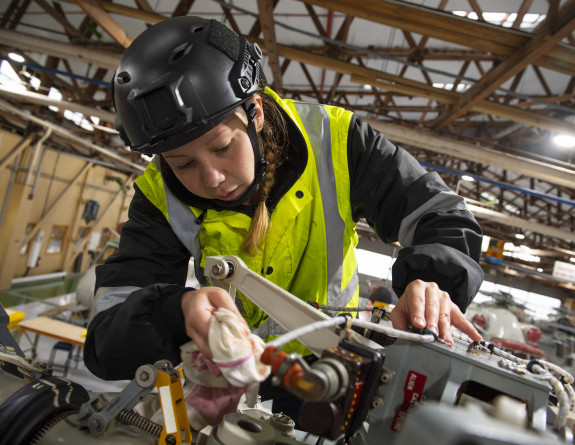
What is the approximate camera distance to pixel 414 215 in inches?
51.9

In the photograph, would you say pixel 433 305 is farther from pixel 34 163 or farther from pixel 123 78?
pixel 34 163

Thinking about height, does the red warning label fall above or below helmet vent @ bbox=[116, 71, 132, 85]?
below

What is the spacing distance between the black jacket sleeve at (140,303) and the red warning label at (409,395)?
561mm

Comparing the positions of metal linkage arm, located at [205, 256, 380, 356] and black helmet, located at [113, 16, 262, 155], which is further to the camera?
black helmet, located at [113, 16, 262, 155]

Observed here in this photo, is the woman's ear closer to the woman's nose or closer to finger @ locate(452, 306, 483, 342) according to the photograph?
the woman's nose

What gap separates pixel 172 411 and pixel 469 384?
29.2 inches

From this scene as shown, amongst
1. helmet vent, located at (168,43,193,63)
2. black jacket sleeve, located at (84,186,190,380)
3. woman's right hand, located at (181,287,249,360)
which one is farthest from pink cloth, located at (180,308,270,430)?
helmet vent, located at (168,43,193,63)

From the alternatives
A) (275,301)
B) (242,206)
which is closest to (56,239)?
(242,206)

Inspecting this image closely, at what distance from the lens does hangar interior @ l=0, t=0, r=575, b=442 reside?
331cm

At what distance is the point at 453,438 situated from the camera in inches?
14.4

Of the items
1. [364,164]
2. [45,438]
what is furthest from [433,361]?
[45,438]

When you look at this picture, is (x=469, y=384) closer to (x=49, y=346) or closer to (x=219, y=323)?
(x=219, y=323)

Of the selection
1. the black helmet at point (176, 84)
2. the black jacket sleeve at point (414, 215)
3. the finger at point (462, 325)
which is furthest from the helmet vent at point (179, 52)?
the finger at point (462, 325)

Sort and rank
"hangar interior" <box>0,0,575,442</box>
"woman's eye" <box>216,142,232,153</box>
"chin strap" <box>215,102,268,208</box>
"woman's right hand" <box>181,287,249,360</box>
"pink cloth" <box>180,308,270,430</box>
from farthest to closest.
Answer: "hangar interior" <box>0,0,575,442</box> → "chin strap" <box>215,102,268,208</box> → "woman's eye" <box>216,142,232,153</box> → "woman's right hand" <box>181,287,249,360</box> → "pink cloth" <box>180,308,270,430</box>
